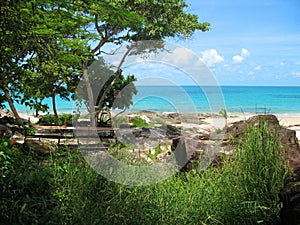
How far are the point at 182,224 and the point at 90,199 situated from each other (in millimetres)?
756

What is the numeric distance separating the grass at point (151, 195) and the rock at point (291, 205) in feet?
0.64

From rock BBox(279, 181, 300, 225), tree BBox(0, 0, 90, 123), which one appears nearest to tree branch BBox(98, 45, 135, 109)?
tree BBox(0, 0, 90, 123)

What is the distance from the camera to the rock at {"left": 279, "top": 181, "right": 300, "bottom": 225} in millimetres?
2589

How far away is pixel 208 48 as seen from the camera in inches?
2154

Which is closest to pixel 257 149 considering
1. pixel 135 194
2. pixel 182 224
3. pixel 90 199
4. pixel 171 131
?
pixel 182 224

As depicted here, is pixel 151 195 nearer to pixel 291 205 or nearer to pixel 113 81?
pixel 291 205

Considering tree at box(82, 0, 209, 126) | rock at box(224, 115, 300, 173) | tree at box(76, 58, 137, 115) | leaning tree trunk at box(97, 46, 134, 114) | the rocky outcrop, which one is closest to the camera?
rock at box(224, 115, 300, 173)

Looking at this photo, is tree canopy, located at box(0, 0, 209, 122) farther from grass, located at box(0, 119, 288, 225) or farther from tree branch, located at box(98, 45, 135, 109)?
tree branch, located at box(98, 45, 135, 109)

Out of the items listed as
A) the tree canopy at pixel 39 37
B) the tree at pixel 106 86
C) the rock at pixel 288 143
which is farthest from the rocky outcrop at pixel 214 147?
the tree at pixel 106 86

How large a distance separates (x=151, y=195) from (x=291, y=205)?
1.17 meters

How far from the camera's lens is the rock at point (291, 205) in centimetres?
259

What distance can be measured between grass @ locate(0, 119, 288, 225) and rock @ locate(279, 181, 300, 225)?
7.7 inches

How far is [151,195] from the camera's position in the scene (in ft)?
10.8

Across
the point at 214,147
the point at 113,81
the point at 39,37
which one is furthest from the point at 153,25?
the point at 39,37
